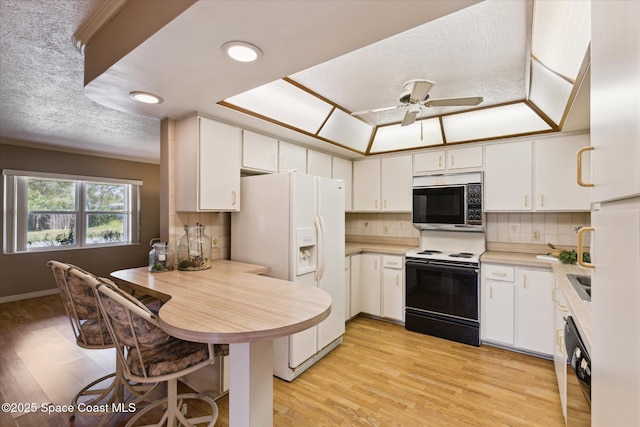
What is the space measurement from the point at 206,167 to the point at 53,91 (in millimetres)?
1621

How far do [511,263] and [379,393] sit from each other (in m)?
1.77

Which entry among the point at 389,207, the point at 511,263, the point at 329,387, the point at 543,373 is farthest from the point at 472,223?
the point at 329,387

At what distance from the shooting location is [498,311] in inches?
114

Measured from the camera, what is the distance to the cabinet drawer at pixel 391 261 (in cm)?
348

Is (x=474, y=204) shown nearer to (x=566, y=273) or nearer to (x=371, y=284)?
(x=566, y=273)

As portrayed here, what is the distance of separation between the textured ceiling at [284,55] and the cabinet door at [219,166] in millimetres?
138

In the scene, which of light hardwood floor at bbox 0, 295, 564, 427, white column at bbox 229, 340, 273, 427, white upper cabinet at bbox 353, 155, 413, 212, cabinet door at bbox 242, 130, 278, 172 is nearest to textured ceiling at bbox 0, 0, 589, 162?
cabinet door at bbox 242, 130, 278, 172

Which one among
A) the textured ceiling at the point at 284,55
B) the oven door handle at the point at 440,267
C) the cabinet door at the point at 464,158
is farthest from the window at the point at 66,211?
the cabinet door at the point at 464,158

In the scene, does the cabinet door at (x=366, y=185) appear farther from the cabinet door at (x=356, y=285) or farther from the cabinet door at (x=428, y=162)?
the cabinet door at (x=356, y=285)

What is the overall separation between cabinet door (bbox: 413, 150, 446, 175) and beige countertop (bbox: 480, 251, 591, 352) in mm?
1131

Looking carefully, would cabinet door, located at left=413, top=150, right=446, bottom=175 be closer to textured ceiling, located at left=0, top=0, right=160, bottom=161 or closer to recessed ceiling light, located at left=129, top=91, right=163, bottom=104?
recessed ceiling light, located at left=129, top=91, right=163, bottom=104

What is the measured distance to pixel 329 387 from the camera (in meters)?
2.27

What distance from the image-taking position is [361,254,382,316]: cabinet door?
3.63m

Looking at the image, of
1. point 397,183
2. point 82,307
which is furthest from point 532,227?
point 82,307
